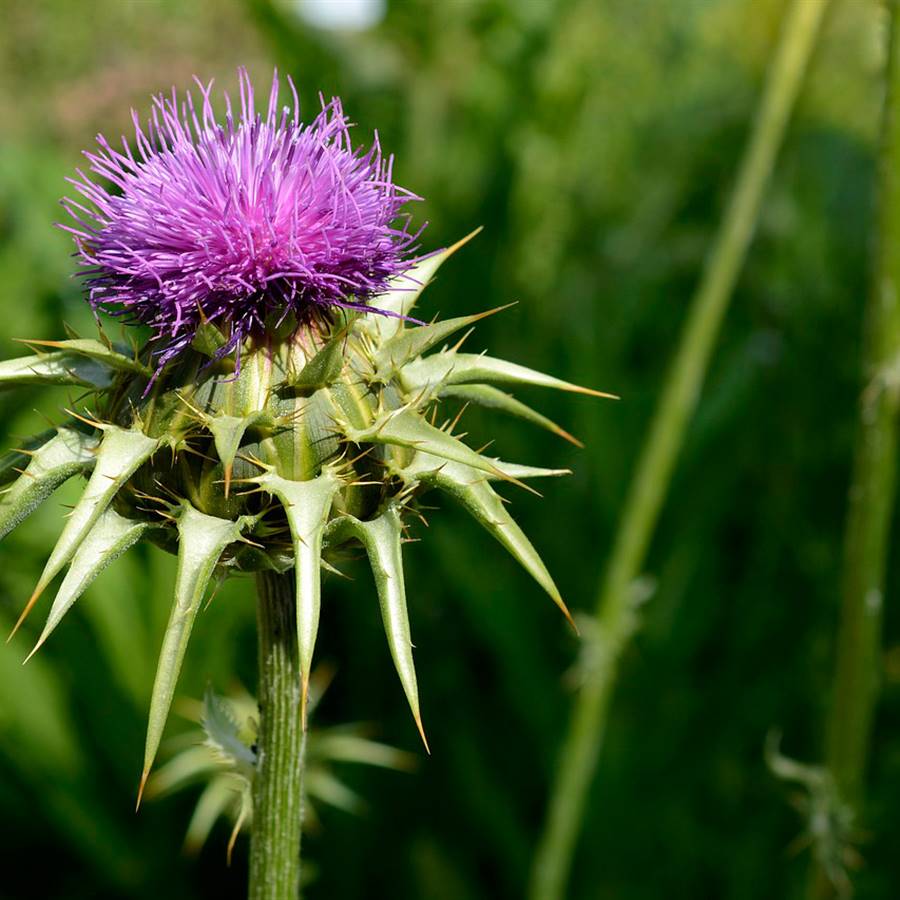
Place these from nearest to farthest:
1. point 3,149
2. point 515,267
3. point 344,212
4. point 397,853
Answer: point 344,212 < point 397,853 < point 515,267 < point 3,149

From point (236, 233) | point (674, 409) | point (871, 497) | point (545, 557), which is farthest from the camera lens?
point (545, 557)

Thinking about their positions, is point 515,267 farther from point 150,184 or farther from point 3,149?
point 150,184

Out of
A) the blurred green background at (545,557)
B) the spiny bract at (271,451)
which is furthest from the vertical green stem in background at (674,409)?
the spiny bract at (271,451)

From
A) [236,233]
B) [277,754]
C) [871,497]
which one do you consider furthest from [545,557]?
[236,233]

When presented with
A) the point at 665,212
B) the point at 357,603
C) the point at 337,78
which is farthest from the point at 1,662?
the point at 665,212

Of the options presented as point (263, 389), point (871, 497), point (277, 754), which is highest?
point (263, 389)

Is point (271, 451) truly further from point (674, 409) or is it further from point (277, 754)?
point (674, 409)
